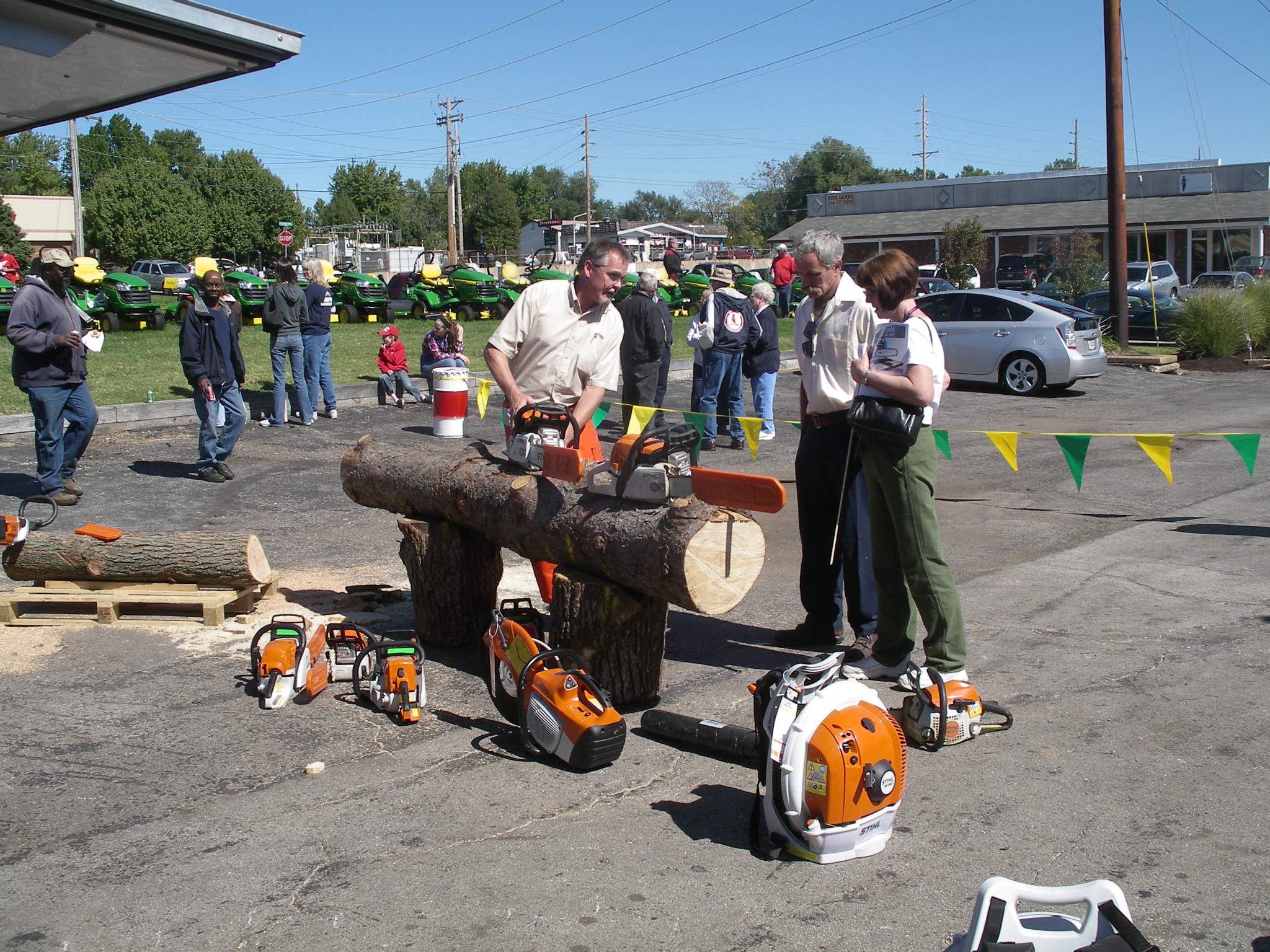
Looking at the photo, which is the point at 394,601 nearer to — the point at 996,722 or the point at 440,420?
the point at 996,722

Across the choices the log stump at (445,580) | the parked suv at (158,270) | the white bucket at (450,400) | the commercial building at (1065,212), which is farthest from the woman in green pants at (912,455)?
→ the parked suv at (158,270)

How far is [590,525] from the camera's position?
4.15 metres

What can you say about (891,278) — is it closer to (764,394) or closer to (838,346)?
(838,346)

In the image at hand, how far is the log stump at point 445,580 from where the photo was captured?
5039 mm

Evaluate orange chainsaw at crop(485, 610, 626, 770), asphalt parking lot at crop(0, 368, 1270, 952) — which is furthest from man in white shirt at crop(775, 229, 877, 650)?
orange chainsaw at crop(485, 610, 626, 770)

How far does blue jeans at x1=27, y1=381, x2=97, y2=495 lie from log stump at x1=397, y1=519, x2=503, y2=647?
13.9 ft

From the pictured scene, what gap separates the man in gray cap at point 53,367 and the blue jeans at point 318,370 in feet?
12.6

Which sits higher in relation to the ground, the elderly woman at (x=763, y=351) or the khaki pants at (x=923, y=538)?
the elderly woman at (x=763, y=351)

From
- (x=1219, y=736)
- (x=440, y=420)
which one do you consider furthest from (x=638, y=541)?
(x=440, y=420)

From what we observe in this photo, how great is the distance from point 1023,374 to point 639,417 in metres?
9.49

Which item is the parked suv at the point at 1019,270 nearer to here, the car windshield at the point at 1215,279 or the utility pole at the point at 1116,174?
the car windshield at the point at 1215,279

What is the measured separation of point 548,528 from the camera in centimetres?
436

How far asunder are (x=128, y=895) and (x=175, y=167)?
107 metres

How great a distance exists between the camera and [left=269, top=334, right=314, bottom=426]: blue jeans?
11.6 metres
